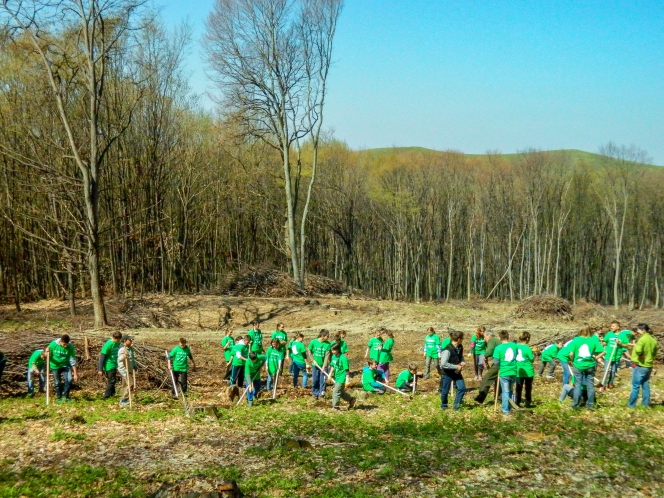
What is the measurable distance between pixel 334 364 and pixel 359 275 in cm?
4050

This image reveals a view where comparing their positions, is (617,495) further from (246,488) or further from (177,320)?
(177,320)

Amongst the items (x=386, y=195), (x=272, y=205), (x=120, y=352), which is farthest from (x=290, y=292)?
(x=386, y=195)

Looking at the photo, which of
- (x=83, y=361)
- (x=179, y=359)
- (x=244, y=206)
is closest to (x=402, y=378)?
(x=179, y=359)

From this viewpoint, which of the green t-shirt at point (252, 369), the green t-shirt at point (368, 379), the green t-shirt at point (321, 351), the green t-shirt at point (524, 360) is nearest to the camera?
the green t-shirt at point (524, 360)

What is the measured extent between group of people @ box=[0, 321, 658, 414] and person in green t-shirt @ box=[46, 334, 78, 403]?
2cm

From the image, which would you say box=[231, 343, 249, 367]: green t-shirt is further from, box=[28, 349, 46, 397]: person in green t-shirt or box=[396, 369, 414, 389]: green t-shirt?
box=[28, 349, 46, 397]: person in green t-shirt

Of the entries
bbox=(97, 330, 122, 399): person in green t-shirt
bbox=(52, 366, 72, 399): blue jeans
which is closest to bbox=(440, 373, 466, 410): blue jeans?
bbox=(97, 330, 122, 399): person in green t-shirt

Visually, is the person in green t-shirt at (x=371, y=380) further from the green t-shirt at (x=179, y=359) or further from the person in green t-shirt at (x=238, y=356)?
the green t-shirt at (x=179, y=359)

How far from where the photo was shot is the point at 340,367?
13.5 metres

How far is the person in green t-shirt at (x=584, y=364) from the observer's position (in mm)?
12719

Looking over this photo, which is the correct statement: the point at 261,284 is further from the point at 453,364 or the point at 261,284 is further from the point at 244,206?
the point at 453,364

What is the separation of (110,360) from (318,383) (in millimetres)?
5066

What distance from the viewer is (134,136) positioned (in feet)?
108

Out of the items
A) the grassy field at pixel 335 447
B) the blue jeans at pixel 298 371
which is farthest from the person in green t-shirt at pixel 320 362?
the blue jeans at pixel 298 371
